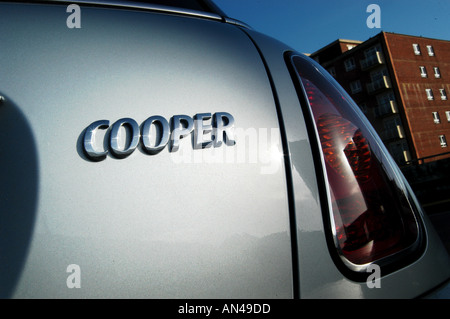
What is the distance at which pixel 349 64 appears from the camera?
115ft

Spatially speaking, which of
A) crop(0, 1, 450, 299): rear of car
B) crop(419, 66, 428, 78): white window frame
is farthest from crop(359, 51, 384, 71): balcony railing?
crop(0, 1, 450, 299): rear of car

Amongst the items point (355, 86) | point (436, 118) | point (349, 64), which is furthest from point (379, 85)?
point (436, 118)

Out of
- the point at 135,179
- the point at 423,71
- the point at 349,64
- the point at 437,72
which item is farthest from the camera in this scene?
the point at 349,64

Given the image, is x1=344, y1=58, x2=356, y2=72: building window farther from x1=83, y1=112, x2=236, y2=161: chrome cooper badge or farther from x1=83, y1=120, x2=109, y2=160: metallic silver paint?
x1=83, y1=120, x2=109, y2=160: metallic silver paint

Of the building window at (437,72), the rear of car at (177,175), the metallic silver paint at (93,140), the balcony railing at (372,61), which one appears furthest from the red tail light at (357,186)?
the building window at (437,72)

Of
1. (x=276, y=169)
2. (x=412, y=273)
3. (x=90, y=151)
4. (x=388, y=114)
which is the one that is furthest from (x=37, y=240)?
(x=388, y=114)

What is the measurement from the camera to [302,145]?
74 centimetres

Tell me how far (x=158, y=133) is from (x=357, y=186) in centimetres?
51

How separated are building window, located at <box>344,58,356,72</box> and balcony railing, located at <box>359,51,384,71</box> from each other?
1.05 meters

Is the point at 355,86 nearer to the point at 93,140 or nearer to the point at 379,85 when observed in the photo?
the point at 379,85

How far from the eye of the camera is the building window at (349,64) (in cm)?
3459

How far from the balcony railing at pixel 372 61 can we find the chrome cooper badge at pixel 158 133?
36.8 metres

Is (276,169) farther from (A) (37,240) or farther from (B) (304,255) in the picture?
(A) (37,240)

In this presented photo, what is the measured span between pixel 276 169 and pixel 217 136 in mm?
161
